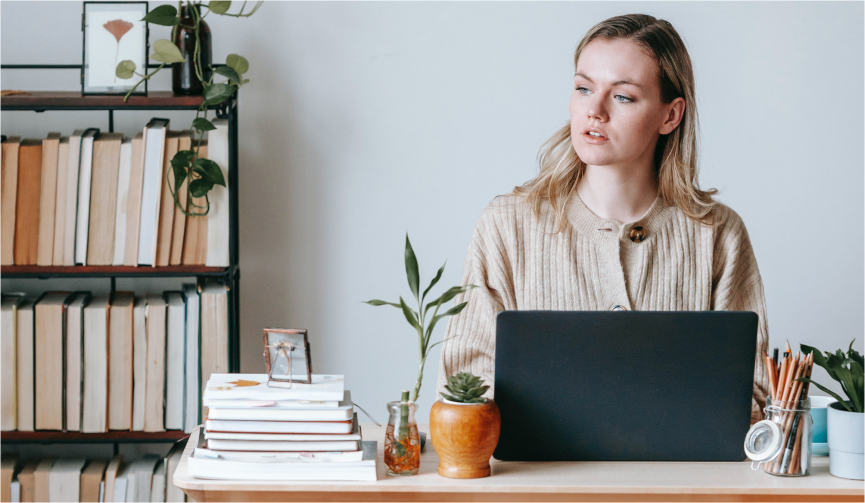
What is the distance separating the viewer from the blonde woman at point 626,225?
1.54 meters

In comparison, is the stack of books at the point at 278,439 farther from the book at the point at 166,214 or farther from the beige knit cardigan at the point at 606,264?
the book at the point at 166,214

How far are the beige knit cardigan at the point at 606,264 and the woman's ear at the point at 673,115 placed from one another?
0.16m

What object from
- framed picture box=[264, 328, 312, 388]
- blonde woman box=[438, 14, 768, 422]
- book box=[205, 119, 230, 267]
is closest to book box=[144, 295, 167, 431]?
book box=[205, 119, 230, 267]

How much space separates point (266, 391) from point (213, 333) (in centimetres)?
107

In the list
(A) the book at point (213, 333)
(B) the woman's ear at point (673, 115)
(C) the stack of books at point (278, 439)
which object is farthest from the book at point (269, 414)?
(A) the book at point (213, 333)

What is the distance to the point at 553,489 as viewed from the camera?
1.07 meters

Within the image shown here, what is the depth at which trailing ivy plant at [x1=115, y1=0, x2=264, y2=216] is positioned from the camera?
79.8 inches

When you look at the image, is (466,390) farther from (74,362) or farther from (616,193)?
(74,362)

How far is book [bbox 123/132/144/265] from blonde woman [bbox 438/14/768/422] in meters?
1.00

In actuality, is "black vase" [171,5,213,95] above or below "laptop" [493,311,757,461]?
above

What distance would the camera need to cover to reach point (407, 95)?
2.45m

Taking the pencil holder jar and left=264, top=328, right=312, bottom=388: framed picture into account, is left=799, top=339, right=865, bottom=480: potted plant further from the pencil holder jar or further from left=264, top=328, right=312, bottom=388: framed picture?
left=264, top=328, right=312, bottom=388: framed picture

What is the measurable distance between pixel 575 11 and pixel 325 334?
132 centimetres

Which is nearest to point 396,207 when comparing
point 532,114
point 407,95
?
point 407,95
